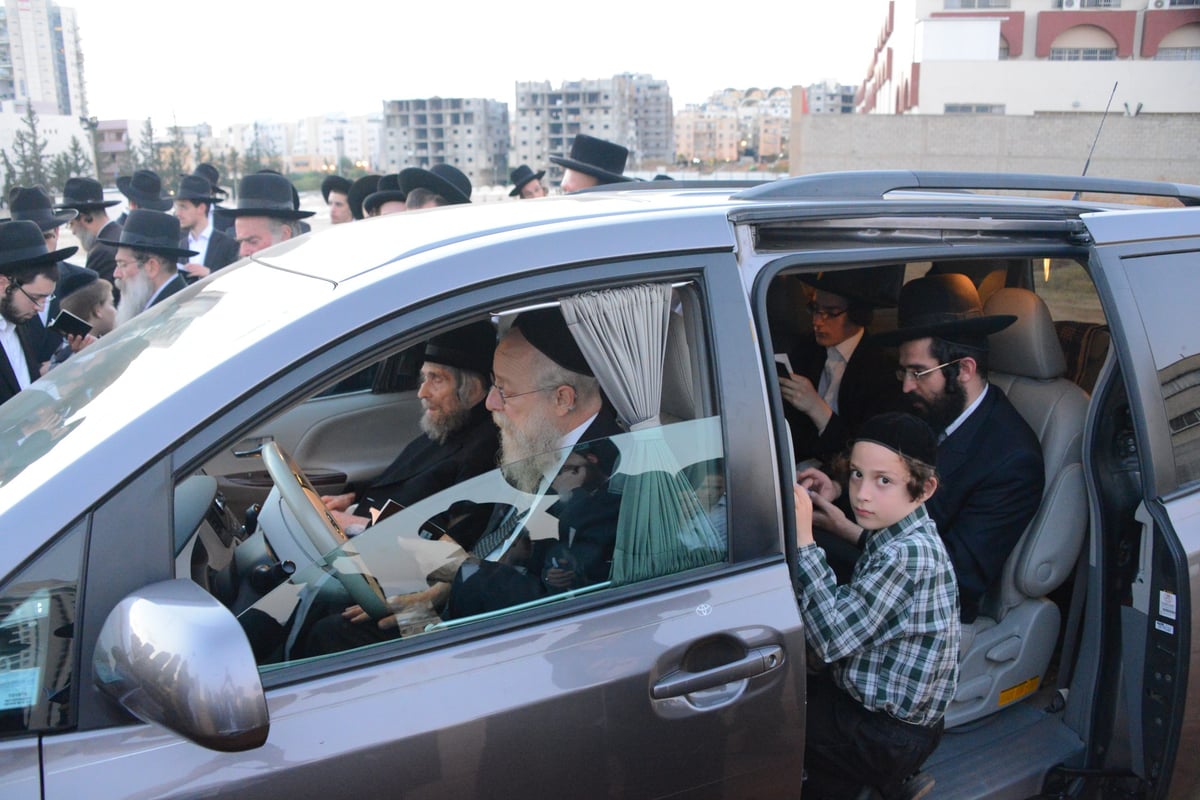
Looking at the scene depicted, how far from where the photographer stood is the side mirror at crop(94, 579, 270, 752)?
134 centimetres

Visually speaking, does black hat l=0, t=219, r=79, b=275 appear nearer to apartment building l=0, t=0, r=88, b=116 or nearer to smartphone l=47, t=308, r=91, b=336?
smartphone l=47, t=308, r=91, b=336

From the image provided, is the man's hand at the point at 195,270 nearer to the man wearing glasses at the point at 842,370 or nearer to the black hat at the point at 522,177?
the black hat at the point at 522,177

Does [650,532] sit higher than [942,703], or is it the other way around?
[650,532]

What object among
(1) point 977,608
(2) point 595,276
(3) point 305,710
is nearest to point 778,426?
(2) point 595,276

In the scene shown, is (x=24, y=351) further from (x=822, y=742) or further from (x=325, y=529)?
(x=822, y=742)

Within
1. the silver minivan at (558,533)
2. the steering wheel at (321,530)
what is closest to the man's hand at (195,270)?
the silver minivan at (558,533)

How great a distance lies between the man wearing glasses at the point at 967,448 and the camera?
2.80m

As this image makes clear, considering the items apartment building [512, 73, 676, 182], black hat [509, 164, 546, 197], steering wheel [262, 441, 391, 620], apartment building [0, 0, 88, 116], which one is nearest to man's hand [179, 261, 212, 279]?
black hat [509, 164, 546, 197]

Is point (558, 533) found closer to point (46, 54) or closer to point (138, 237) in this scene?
point (138, 237)

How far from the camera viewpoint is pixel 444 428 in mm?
3229

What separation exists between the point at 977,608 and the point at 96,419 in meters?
2.42

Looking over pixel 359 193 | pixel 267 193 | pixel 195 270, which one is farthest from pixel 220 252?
pixel 359 193

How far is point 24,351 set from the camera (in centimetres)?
455

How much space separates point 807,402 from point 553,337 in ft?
5.57
